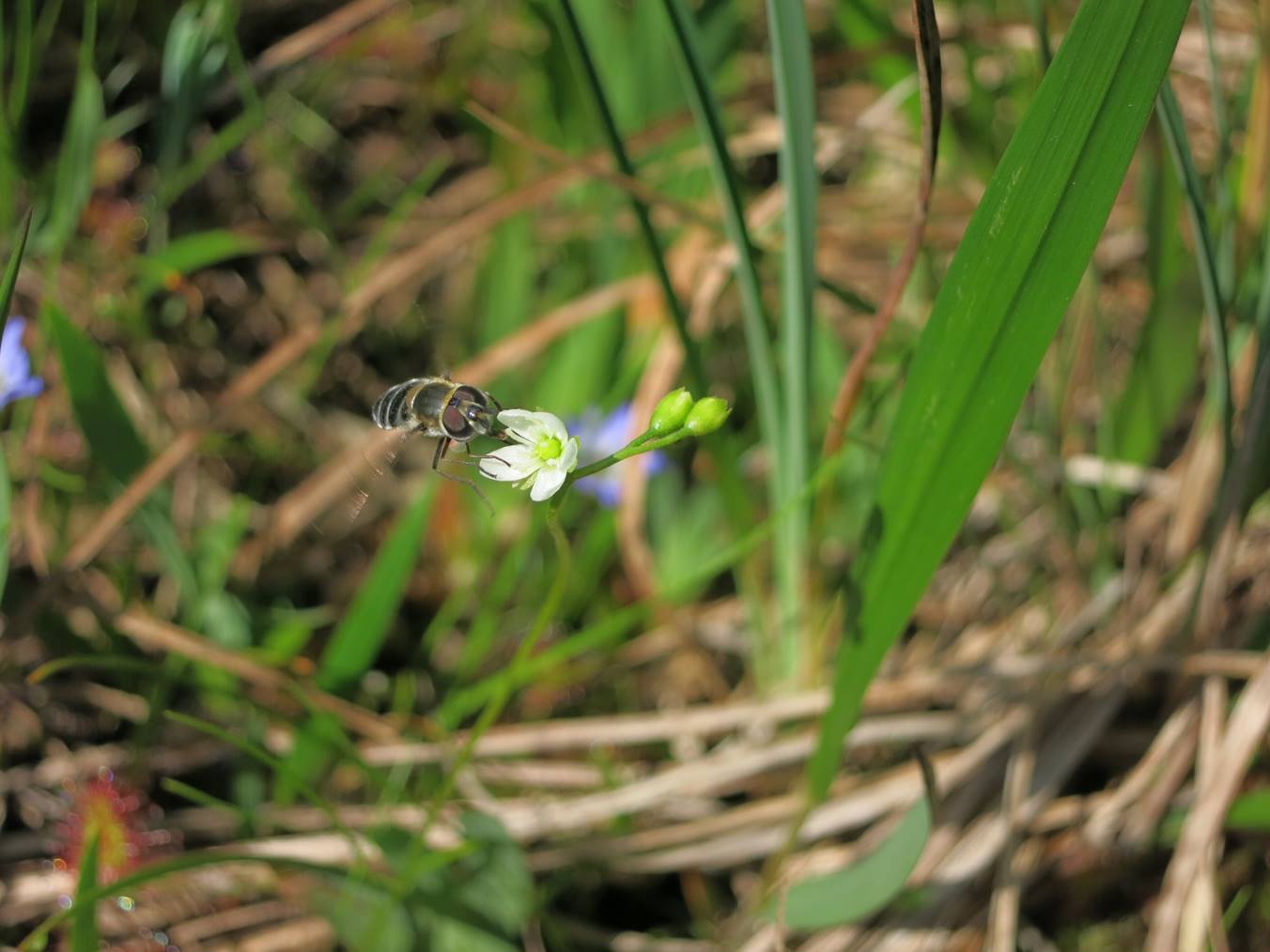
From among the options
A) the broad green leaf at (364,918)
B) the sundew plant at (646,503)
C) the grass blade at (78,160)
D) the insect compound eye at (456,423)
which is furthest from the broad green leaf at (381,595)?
the grass blade at (78,160)

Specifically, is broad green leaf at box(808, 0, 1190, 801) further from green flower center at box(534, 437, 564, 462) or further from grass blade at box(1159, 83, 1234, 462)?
green flower center at box(534, 437, 564, 462)

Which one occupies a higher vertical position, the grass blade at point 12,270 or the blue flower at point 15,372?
the blue flower at point 15,372

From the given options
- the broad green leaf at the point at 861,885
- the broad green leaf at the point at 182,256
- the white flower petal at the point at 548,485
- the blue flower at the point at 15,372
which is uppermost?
the broad green leaf at the point at 182,256

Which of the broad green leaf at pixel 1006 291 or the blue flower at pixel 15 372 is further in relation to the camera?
the blue flower at pixel 15 372

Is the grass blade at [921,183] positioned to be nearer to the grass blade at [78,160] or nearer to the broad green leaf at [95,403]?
the broad green leaf at [95,403]

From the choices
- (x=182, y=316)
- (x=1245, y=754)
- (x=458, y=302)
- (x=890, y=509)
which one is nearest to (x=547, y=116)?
(x=458, y=302)

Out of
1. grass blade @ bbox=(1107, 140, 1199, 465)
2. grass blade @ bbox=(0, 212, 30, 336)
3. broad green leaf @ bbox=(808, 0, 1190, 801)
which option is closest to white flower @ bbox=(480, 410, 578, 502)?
broad green leaf @ bbox=(808, 0, 1190, 801)
